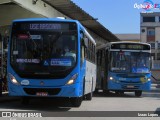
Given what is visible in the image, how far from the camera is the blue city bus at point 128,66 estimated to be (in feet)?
80.2

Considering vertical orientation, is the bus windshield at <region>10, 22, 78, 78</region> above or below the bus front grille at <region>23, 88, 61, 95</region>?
above

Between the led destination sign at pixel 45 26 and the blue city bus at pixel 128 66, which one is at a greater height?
the led destination sign at pixel 45 26

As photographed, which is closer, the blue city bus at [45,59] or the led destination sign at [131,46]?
the blue city bus at [45,59]

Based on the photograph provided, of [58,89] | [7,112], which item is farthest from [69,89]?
[7,112]

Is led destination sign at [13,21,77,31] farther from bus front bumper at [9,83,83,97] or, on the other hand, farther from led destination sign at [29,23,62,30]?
bus front bumper at [9,83,83,97]

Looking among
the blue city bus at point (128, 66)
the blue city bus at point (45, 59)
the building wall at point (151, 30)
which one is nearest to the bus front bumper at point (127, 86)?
the blue city bus at point (128, 66)

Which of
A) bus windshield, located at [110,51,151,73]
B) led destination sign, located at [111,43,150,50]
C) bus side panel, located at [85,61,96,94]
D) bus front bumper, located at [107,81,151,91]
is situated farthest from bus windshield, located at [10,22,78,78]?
bus front bumper, located at [107,81,151,91]

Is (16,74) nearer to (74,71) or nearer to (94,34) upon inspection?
(74,71)

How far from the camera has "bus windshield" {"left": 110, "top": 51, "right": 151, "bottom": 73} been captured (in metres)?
24.4

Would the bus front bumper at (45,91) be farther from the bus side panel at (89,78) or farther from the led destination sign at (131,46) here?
the led destination sign at (131,46)

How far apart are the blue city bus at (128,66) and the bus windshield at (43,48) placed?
9.41 m

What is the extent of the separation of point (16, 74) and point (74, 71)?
1.88 meters

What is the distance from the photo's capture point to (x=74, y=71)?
15.0 meters

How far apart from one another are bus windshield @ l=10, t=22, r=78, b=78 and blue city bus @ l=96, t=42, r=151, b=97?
9.41m
